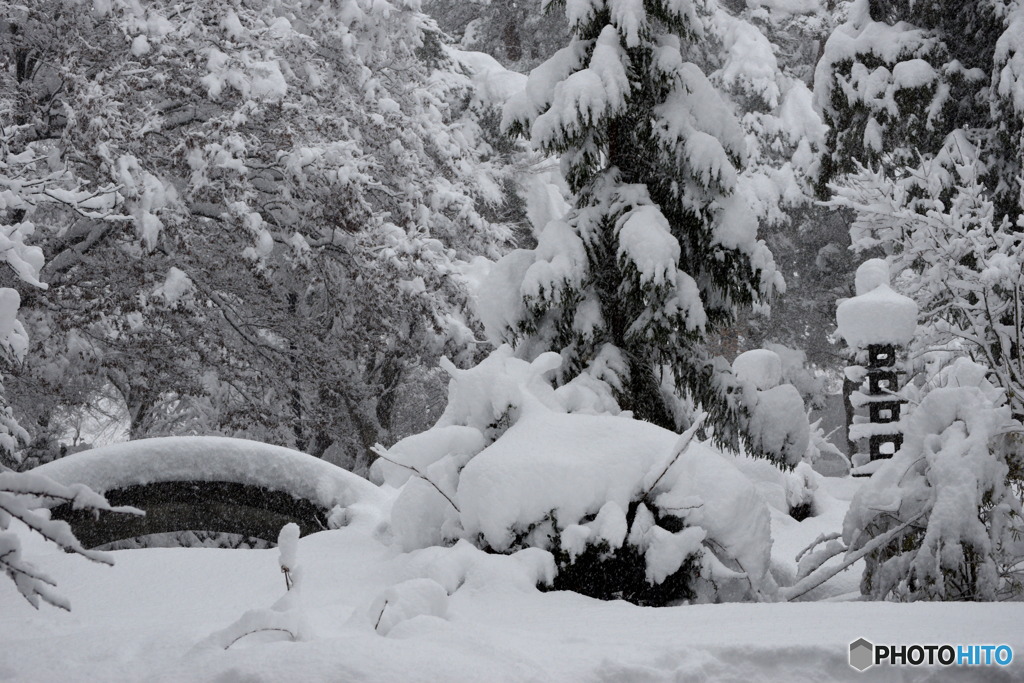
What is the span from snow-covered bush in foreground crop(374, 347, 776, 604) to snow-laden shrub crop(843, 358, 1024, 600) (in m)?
0.52

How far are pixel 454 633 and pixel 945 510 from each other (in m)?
2.37

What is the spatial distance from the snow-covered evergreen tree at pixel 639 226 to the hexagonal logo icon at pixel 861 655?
3.70 meters

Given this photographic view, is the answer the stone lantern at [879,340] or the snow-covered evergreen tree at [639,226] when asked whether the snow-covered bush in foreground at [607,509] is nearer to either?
the snow-covered evergreen tree at [639,226]

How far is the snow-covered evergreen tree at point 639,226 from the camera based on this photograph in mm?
6359

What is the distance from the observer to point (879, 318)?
28.5 ft

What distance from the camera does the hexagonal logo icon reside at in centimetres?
257

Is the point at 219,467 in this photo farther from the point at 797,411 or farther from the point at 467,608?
the point at 797,411

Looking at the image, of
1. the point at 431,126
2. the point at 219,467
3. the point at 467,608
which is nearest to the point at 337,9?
the point at 431,126

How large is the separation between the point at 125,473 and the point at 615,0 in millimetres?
4435

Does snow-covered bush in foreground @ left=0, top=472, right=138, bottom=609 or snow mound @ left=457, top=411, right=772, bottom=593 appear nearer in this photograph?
→ snow-covered bush in foreground @ left=0, top=472, right=138, bottom=609

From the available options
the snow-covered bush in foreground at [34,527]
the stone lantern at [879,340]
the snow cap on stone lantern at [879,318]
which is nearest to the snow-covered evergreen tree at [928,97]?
the stone lantern at [879,340]

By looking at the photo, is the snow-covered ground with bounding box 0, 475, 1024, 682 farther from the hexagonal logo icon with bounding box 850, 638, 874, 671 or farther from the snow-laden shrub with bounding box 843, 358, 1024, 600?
the snow-laden shrub with bounding box 843, 358, 1024, 600

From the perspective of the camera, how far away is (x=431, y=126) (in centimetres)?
1358

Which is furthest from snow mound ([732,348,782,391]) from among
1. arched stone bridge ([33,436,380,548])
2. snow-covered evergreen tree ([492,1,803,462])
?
arched stone bridge ([33,436,380,548])
